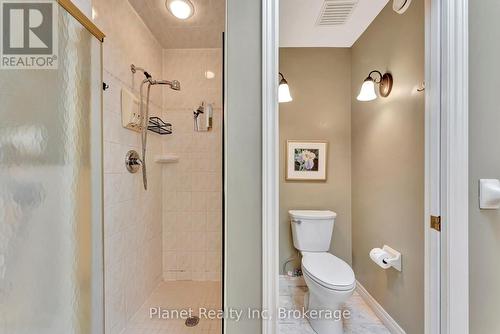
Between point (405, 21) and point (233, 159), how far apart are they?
1.57 metres

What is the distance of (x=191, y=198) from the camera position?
2.30 meters

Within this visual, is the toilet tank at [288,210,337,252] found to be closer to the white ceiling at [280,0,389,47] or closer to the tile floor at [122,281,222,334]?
the tile floor at [122,281,222,334]

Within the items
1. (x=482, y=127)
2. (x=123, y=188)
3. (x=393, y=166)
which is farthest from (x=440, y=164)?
(x=123, y=188)

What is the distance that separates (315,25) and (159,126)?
157cm

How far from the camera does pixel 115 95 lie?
149cm

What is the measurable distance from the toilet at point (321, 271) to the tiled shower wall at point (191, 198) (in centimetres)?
82

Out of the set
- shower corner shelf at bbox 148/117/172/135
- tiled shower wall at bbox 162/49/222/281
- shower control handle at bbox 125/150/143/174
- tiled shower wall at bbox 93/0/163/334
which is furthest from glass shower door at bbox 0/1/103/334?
tiled shower wall at bbox 162/49/222/281

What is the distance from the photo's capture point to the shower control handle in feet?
5.36

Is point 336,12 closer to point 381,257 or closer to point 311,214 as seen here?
point 311,214

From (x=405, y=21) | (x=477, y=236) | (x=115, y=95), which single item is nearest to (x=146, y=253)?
(x=115, y=95)

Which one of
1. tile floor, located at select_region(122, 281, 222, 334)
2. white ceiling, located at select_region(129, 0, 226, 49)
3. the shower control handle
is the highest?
white ceiling, located at select_region(129, 0, 226, 49)

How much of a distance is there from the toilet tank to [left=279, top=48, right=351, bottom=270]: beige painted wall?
238 mm

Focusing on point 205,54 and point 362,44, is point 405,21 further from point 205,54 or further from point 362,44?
point 205,54

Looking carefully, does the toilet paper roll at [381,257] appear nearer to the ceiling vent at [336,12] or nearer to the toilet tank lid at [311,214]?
the toilet tank lid at [311,214]
